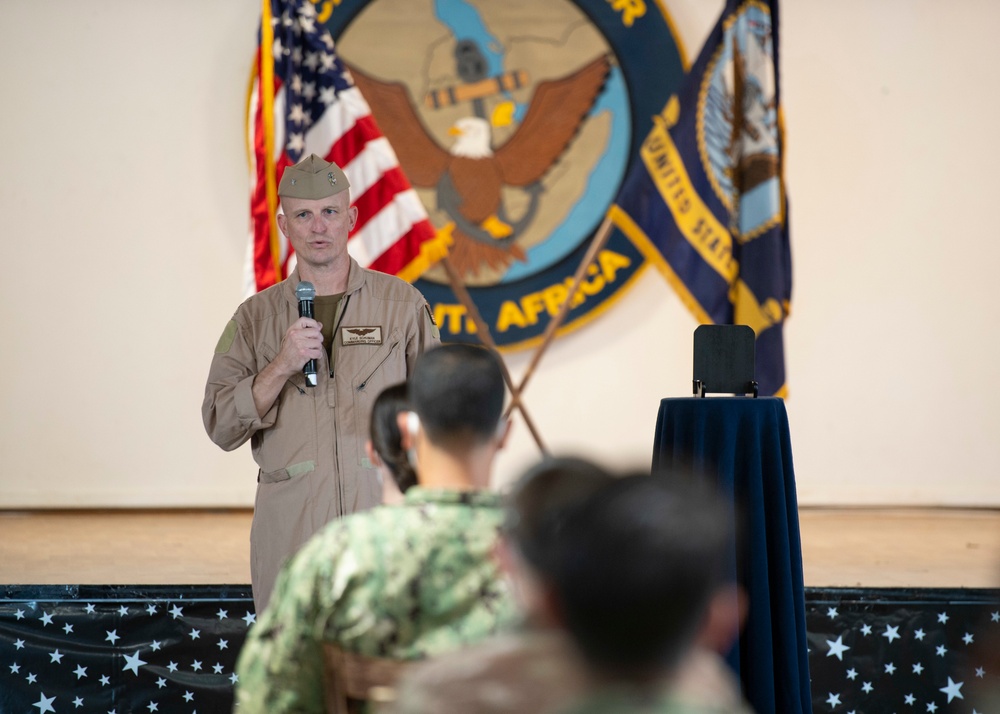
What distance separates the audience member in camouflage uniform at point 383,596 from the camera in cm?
135

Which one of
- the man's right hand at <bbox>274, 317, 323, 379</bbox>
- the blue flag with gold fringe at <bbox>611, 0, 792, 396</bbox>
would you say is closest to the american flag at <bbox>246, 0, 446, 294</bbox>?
the blue flag with gold fringe at <bbox>611, 0, 792, 396</bbox>

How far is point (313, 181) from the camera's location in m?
2.57

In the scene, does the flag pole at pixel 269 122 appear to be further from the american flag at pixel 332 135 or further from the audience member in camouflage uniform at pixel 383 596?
the audience member in camouflage uniform at pixel 383 596

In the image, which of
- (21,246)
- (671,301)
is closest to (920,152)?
(671,301)

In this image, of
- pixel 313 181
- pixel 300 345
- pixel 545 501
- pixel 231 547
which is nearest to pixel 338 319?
pixel 300 345

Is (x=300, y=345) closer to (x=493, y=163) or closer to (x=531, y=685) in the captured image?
(x=531, y=685)

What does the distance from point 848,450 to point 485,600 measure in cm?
491

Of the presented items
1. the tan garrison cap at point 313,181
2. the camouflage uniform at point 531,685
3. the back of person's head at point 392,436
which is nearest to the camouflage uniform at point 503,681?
the camouflage uniform at point 531,685

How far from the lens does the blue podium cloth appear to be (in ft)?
8.15

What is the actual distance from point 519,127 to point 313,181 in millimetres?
3311

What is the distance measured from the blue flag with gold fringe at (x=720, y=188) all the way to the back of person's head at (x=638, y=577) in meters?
3.23

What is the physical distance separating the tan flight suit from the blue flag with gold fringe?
176 cm

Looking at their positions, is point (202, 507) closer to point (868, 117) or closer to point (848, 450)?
point (848, 450)

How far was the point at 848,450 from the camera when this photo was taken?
5855 mm
